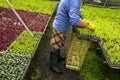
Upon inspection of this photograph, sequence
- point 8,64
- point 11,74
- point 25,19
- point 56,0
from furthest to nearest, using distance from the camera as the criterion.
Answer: point 56,0 → point 25,19 → point 8,64 → point 11,74

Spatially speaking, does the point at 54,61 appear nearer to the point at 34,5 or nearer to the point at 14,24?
the point at 14,24

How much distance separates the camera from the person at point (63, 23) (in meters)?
6.38

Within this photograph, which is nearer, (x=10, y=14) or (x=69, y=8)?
(x=69, y=8)

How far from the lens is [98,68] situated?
782 cm

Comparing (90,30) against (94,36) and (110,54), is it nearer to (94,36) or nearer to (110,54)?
(94,36)

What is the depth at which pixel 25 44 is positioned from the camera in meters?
7.45

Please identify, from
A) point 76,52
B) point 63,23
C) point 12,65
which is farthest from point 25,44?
Result: point 12,65

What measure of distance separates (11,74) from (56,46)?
196cm

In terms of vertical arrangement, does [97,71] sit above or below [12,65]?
below

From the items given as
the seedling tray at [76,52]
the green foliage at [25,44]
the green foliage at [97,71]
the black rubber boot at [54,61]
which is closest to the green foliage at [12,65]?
the green foliage at [25,44]

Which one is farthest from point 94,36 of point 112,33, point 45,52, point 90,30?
point 45,52

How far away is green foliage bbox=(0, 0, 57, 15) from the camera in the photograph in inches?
458

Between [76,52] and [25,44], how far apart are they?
1389mm

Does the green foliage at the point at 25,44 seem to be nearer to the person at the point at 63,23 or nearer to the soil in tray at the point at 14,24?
the soil in tray at the point at 14,24
